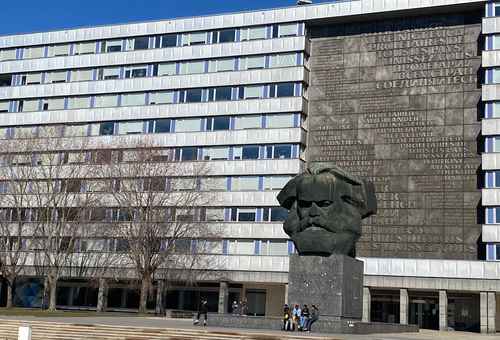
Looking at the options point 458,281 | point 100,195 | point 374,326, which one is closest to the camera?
point 374,326

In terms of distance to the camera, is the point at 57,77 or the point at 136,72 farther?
the point at 57,77

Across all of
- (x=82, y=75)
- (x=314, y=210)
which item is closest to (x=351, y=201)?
(x=314, y=210)

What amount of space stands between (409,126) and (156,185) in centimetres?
2435

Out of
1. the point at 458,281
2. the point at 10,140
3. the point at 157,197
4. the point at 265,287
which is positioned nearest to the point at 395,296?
the point at 458,281

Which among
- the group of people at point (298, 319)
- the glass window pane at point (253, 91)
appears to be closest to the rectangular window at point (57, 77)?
the glass window pane at point (253, 91)

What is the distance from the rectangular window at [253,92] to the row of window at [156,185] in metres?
8.58

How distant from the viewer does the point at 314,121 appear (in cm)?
7062

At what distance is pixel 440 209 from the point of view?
6353 centimetres

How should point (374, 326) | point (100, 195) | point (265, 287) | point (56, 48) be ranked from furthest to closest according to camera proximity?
point (56, 48), point (265, 287), point (100, 195), point (374, 326)

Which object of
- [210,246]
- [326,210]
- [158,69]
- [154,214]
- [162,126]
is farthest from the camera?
[158,69]

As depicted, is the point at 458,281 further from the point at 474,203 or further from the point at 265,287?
the point at 265,287

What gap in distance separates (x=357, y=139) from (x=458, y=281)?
16387mm

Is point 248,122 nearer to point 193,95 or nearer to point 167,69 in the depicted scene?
point 193,95

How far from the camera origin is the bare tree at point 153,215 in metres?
59.1
